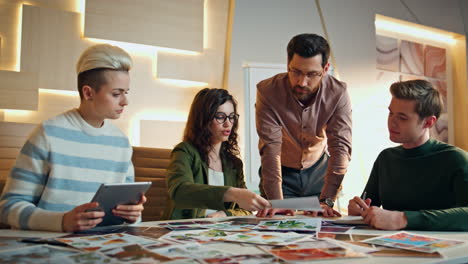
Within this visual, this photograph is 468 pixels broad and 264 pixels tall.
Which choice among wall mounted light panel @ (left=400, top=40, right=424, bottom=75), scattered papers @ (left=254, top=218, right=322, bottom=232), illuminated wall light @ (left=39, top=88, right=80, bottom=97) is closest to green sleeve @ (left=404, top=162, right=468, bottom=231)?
scattered papers @ (left=254, top=218, right=322, bottom=232)

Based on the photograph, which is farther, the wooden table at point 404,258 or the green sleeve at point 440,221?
the green sleeve at point 440,221

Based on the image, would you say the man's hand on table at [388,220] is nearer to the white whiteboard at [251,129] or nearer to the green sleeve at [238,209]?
the green sleeve at [238,209]

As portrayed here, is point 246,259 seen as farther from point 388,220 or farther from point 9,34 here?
point 9,34

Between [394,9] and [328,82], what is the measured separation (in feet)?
10.5

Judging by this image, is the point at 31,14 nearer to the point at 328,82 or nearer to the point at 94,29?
the point at 94,29

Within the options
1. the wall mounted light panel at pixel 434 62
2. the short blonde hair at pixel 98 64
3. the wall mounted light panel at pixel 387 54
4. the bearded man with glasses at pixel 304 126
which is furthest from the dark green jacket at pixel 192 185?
the wall mounted light panel at pixel 434 62

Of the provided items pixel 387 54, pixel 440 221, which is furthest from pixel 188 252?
pixel 387 54

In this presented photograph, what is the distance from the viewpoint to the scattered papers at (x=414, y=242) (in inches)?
43.8

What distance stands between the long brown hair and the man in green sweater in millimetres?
789

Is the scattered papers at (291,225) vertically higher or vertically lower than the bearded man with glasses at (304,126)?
lower

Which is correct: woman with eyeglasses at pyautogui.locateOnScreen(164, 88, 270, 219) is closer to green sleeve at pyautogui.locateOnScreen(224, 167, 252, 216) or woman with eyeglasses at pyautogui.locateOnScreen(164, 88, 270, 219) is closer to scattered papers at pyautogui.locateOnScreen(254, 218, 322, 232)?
green sleeve at pyautogui.locateOnScreen(224, 167, 252, 216)

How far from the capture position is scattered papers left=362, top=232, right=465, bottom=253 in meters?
1.11

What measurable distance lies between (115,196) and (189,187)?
499mm

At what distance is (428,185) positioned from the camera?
1644 mm
